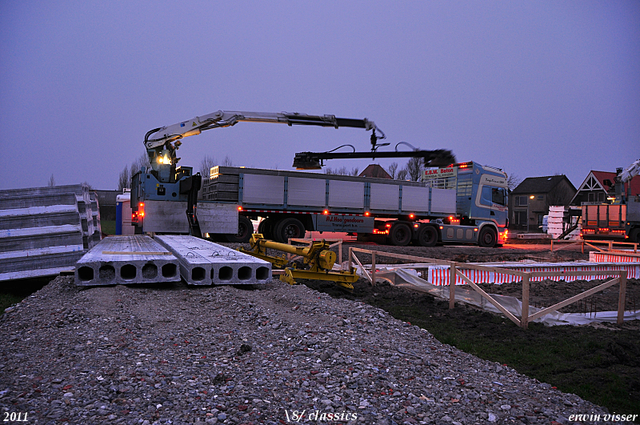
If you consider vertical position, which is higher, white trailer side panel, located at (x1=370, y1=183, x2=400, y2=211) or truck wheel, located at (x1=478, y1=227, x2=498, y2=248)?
white trailer side panel, located at (x1=370, y1=183, x2=400, y2=211)

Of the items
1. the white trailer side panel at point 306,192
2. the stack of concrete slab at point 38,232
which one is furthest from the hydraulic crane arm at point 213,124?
the stack of concrete slab at point 38,232

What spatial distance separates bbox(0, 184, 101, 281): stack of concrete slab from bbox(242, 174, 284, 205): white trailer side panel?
750 centimetres

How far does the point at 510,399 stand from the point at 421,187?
1666 cm

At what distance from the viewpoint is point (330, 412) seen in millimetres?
3434

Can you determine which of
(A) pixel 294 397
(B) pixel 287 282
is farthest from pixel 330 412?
(B) pixel 287 282

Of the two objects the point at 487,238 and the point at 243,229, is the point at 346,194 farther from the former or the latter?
the point at 487,238

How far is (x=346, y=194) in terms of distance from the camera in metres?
18.3

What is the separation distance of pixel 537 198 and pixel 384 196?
147 ft

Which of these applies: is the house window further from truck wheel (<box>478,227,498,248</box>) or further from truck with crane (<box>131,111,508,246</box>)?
truck wheel (<box>478,227,498,248</box>)

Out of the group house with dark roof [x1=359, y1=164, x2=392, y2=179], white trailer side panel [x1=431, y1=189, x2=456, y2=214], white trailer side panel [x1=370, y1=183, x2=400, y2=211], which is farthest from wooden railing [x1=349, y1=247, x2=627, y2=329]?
house with dark roof [x1=359, y1=164, x2=392, y2=179]

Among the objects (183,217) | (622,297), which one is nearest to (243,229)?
(183,217)

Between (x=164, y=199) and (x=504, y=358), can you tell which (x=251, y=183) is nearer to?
(x=164, y=199)

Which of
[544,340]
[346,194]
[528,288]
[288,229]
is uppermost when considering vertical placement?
[346,194]

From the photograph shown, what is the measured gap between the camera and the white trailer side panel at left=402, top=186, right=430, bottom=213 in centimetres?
1962
